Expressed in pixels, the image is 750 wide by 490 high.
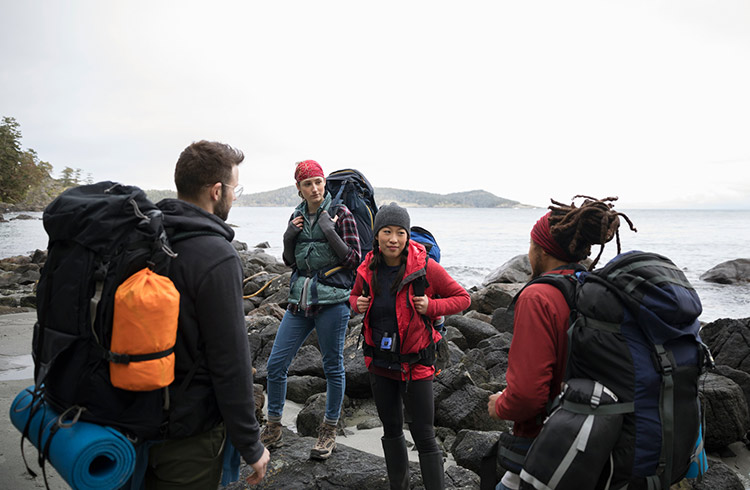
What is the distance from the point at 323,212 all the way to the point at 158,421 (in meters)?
2.28

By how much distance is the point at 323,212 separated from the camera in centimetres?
389

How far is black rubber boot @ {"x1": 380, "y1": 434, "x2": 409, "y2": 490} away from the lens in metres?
3.27

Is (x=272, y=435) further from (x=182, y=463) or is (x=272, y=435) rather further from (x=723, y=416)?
(x=723, y=416)

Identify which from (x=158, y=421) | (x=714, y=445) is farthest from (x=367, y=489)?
(x=714, y=445)

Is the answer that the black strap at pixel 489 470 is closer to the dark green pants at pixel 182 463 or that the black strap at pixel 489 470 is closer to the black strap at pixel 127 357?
the dark green pants at pixel 182 463

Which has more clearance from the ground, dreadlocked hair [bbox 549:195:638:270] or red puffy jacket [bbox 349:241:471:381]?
dreadlocked hair [bbox 549:195:638:270]

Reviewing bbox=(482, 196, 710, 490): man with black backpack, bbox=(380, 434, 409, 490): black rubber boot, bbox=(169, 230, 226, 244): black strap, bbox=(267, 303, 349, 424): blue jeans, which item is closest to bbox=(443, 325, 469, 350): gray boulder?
bbox=(267, 303, 349, 424): blue jeans

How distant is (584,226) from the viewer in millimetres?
2314

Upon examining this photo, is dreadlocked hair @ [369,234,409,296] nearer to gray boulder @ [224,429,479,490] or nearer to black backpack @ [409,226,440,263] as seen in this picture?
black backpack @ [409,226,440,263]

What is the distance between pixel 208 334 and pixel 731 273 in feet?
81.4

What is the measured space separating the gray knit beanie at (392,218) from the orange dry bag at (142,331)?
5.74 ft

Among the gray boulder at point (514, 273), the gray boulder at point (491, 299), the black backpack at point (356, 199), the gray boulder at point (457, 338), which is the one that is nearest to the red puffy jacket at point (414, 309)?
the black backpack at point (356, 199)

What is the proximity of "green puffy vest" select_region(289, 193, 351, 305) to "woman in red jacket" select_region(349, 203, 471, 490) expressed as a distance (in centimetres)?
44

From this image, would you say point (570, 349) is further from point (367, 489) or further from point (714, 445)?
point (714, 445)
